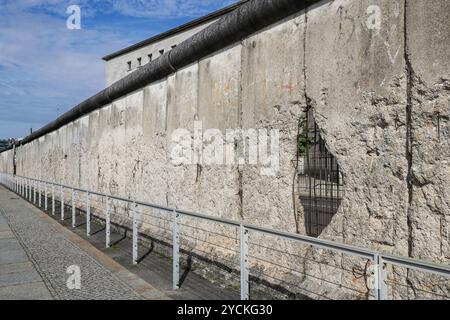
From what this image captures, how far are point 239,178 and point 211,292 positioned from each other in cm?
141

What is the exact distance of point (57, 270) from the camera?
20.2ft

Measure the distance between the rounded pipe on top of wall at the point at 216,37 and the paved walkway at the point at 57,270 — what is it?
129 inches

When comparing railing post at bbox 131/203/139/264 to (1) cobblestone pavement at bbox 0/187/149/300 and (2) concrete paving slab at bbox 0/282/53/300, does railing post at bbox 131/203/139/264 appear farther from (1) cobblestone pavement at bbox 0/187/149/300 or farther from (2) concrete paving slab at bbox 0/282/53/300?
(2) concrete paving slab at bbox 0/282/53/300

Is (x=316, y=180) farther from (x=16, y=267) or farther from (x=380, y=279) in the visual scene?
(x=16, y=267)

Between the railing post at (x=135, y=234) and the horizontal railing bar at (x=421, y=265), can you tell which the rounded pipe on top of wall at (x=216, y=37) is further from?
the horizontal railing bar at (x=421, y=265)

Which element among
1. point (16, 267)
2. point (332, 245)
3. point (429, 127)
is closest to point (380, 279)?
point (332, 245)

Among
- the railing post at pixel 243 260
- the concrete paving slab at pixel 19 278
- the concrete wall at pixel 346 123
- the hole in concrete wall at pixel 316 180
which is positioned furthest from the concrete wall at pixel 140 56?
the railing post at pixel 243 260

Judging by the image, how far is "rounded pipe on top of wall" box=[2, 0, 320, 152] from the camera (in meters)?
5.03

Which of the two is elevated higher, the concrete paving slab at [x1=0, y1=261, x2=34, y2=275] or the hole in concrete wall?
the hole in concrete wall

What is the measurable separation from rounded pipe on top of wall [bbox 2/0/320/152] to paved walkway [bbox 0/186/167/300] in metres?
3.27

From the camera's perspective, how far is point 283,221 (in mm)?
4891

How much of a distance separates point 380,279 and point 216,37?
14.0 feet

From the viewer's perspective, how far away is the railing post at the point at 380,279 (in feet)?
9.45

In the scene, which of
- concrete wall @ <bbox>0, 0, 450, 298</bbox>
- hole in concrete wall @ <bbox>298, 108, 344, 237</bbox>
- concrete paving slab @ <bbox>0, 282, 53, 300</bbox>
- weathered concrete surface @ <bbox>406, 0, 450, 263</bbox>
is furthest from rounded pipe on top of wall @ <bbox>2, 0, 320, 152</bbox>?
concrete paving slab @ <bbox>0, 282, 53, 300</bbox>
